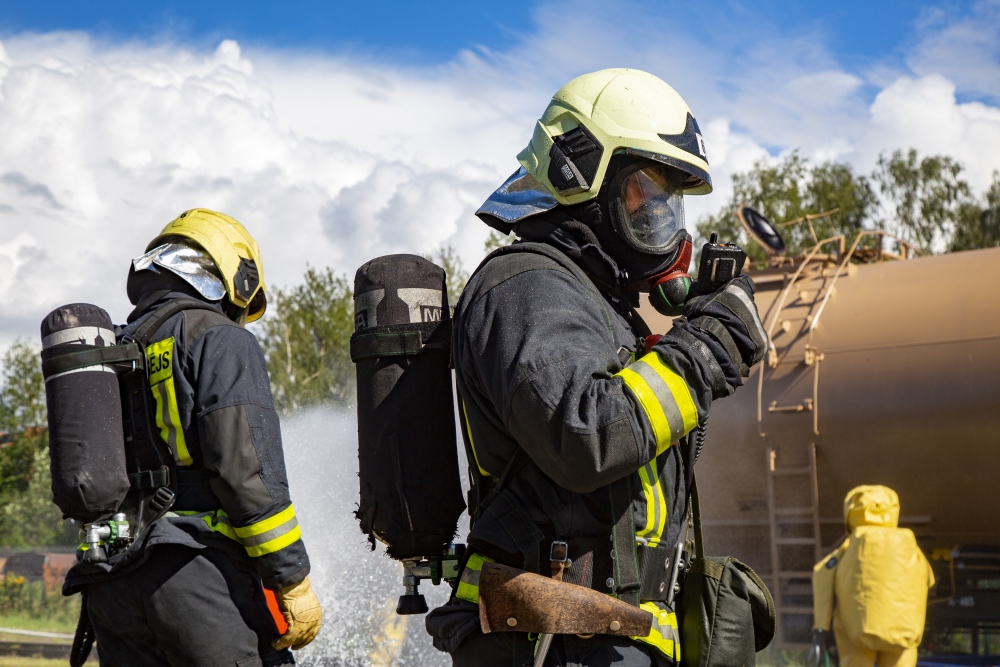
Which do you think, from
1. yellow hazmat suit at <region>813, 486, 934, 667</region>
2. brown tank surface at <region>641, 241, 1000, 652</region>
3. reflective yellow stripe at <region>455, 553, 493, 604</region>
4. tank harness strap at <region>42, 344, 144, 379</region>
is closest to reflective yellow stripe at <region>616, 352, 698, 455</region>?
reflective yellow stripe at <region>455, 553, 493, 604</region>

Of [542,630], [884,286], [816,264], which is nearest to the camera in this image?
[542,630]

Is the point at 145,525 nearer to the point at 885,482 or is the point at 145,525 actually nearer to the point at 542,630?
the point at 542,630

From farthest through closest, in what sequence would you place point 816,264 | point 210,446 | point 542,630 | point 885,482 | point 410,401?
point 816,264, point 885,482, point 210,446, point 410,401, point 542,630

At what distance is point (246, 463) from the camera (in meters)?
3.36

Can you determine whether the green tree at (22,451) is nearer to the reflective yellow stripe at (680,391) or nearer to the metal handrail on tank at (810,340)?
the metal handrail on tank at (810,340)

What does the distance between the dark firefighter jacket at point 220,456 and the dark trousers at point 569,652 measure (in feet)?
4.42

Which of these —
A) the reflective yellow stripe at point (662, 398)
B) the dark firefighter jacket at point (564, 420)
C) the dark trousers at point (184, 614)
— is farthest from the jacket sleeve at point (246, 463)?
the reflective yellow stripe at point (662, 398)

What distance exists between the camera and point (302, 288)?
1903cm

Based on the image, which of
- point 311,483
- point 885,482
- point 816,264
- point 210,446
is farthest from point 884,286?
point 210,446

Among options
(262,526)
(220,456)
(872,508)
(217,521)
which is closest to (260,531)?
(262,526)

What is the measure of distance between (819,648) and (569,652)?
5.42m

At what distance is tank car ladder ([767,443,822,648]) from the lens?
7426mm

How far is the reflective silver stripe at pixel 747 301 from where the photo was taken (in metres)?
2.28

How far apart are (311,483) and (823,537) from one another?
13.9 feet
